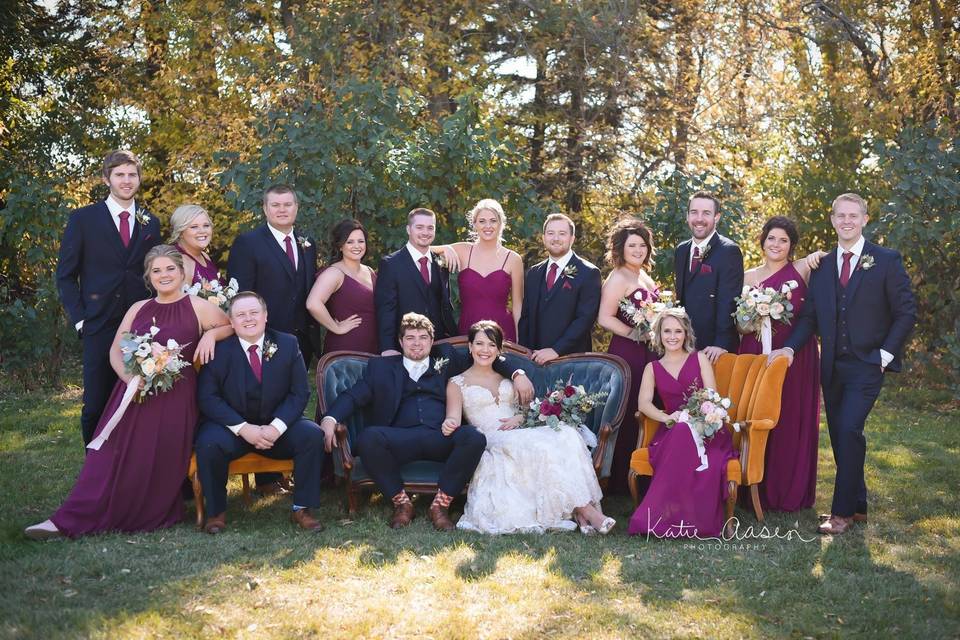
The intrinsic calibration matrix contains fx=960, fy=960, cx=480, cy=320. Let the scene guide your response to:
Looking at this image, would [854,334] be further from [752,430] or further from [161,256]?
[161,256]

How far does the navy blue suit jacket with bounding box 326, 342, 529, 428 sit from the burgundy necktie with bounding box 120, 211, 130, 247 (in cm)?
165

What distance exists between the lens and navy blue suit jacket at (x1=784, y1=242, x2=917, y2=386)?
225 inches

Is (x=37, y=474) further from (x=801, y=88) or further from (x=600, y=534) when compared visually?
(x=801, y=88)

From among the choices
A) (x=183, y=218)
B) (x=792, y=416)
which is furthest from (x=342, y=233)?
(x=792, y=416)

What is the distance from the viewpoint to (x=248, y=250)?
648cm

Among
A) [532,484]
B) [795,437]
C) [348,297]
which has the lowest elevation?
[532,484]

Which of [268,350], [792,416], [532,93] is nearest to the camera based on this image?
[268,350]

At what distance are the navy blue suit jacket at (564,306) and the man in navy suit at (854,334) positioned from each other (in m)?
1.57

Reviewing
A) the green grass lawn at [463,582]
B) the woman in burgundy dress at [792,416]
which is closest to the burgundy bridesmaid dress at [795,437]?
the woman in burgundy dress at [792,416]

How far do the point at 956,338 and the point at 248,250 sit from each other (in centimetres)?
709

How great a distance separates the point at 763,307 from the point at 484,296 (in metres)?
1.92

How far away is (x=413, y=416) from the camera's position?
6.23 m

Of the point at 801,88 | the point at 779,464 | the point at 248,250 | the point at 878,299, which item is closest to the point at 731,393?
the point at 779,464

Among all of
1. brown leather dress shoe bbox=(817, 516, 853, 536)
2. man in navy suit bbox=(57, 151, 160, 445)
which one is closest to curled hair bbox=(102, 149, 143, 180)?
man in navy suit bbox=(57, 151, 160, 445)
